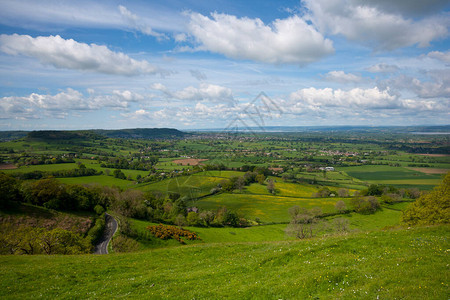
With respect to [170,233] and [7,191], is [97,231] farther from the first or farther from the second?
[7,191]

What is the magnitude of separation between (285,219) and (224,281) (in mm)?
60270

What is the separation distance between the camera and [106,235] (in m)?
42.4

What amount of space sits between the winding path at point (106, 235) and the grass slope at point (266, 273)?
620 inches

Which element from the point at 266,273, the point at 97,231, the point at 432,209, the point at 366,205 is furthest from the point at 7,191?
the point at 366,205

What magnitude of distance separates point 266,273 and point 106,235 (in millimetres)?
39184

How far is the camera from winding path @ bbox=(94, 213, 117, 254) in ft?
119

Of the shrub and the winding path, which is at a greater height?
the winding path

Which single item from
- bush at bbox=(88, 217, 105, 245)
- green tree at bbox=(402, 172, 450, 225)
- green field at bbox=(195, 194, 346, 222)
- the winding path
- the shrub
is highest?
green tree at bbox=(402, 172, 450, 225)

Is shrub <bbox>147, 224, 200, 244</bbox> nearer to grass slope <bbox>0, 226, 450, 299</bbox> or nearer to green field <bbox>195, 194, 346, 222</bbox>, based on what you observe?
grass slope <bbox>0, 226, 450, 299</bbox>

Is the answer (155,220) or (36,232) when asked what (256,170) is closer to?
(155,220)

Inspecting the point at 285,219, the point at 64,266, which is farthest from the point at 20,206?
the point at 285,219

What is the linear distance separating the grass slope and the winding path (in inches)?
620

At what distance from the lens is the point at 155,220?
59312 millimetres

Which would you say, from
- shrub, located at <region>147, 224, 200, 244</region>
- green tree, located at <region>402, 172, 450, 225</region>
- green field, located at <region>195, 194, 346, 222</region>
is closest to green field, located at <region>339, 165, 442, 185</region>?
green field, located at <region>195, 194, 346, 222</region>
